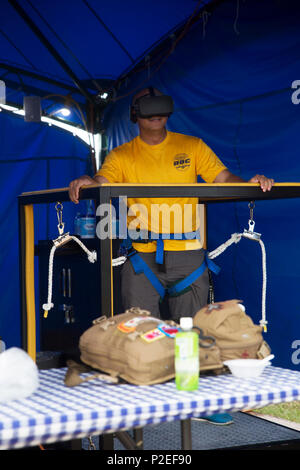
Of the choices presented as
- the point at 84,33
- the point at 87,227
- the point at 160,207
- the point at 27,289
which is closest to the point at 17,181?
the point at 87,227

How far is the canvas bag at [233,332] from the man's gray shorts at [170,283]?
42.3 inches

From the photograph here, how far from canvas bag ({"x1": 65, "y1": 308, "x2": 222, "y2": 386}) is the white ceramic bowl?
0.14ft

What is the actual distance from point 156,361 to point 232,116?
2.72m

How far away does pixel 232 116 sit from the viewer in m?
4.14

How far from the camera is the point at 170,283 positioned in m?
3.12

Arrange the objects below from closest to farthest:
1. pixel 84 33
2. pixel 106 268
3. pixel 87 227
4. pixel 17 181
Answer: pixel 106 268 < pixel 84 33 < pixel 87 227 < pixel 17 181

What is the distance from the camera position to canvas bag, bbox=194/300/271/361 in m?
1.91

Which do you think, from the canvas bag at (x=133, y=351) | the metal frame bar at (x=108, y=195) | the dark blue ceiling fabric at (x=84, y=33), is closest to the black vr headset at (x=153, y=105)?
the metal frame bar at (x=108, y=195)

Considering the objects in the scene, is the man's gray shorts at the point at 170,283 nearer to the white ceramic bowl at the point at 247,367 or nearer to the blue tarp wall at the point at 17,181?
the white ceramic bowl at the point at 247,367

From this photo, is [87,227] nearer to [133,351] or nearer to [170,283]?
[170,283]

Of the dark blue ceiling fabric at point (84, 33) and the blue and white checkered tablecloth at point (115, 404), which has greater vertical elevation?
the dark blue ceiling fabric at point (84, 33)

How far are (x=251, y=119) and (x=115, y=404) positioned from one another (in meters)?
2.78

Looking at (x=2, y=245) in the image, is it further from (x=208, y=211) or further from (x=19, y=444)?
(x=19, y=444)

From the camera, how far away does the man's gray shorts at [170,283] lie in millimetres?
3023
